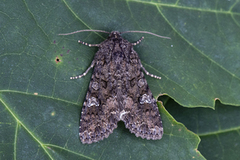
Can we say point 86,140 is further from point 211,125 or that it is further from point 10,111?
point 211,125

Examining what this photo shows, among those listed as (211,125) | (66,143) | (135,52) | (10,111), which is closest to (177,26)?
(135,52)

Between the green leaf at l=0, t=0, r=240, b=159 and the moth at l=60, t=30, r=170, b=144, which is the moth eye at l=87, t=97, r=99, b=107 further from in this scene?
the green leaf at l=0, t=0, r=240, b=159

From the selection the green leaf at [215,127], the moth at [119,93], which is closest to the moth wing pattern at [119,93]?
the moth at [119,93]

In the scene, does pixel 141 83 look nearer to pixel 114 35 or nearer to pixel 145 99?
pixel 145 99

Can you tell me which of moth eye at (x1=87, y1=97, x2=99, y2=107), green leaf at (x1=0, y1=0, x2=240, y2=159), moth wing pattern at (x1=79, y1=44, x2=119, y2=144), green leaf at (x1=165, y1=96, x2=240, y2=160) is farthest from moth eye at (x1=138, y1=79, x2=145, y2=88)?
moth eye at (x1=87, y1=97, x2=99, y2=107)

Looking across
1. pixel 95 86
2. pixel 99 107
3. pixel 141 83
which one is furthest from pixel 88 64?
pixel 141 83
